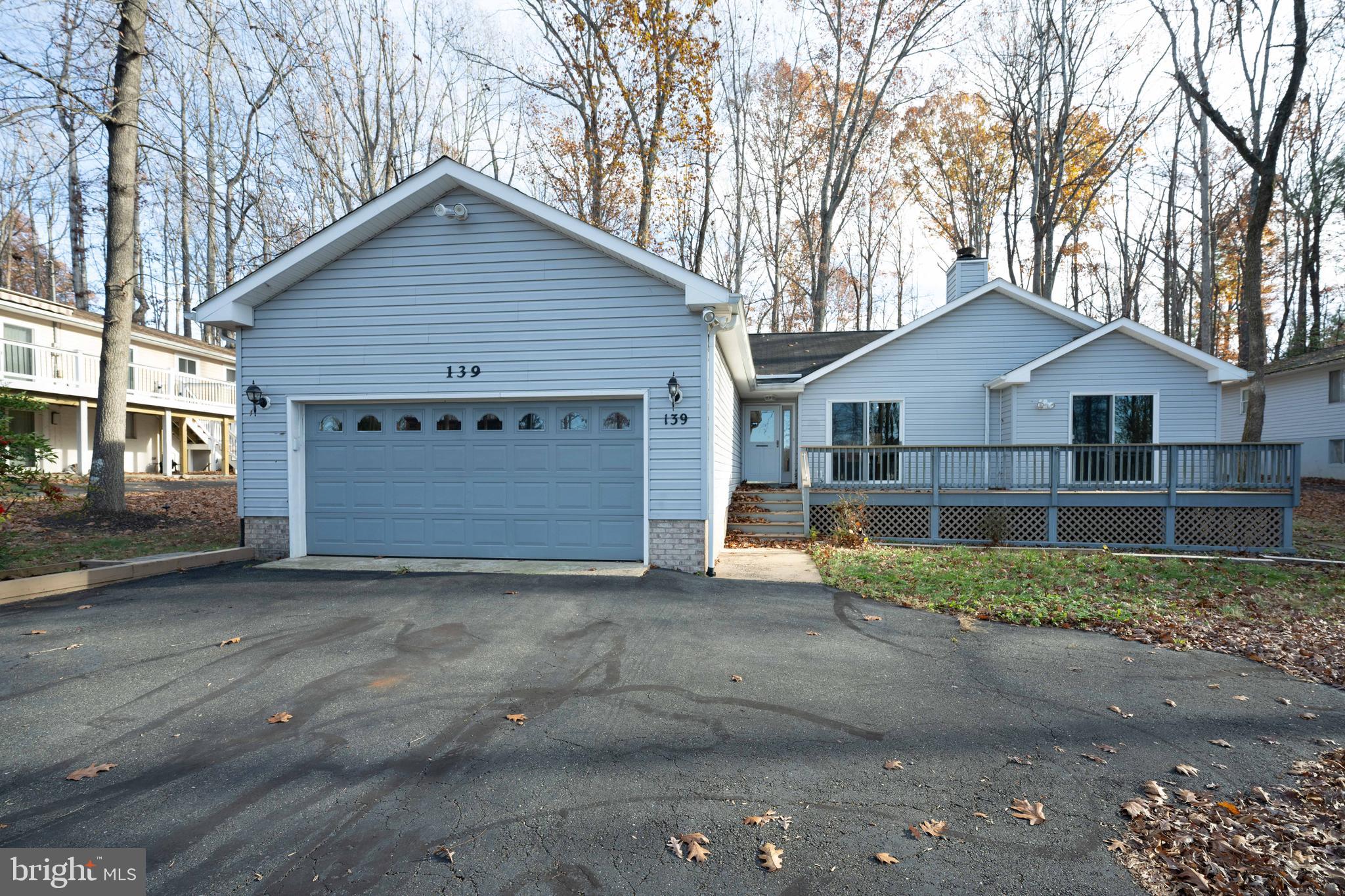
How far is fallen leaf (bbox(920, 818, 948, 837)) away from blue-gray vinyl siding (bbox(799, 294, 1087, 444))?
12.4m

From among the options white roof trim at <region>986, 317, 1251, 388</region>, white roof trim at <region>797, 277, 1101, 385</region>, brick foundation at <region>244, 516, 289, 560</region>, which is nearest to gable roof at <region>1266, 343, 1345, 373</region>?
white roof trim at <region>986, 317, 1251, 388</region>

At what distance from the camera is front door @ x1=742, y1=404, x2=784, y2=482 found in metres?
16.3

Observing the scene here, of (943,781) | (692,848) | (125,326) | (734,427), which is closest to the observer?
(692,848)

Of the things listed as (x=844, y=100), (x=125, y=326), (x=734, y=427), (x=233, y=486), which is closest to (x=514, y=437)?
(x=734, y=427)

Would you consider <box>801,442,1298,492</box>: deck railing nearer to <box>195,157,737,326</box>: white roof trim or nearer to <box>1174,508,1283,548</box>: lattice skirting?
<box>1174,508,1283,548</box>: lattice skirting

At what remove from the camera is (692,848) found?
2.71 meters

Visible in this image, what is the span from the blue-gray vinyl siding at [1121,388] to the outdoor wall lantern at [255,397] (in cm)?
1399

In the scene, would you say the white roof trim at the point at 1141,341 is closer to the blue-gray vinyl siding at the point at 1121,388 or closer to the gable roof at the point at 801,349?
the blue-gray vinyl siding at the point at 1121,388

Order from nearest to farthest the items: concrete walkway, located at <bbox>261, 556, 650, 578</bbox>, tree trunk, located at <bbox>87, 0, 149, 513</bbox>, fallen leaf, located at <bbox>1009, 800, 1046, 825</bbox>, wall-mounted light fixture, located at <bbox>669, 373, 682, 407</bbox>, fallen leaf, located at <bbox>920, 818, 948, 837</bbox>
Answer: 1. fallen leaf, located at <bbox>920, 818, 948, 837</bbox>
2. fallen leaf, located at <bbox>1009, 800, 1046, 825</bbox>
3. concrete walkway, located at <bbox>261, 556, 650, 578</bbox>
4. wall-mounted light fixture, located at <bbox>669, 373, 682, 407</bbox>
5. tree trunk, located at <bbox>87, 0, 149, 513</bbox>

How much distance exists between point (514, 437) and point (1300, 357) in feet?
90.2

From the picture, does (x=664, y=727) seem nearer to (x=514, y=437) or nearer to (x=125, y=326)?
(x=514, y=437)

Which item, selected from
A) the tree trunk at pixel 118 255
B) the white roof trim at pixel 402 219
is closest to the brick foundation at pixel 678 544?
the white roof trim at pixel 402 219

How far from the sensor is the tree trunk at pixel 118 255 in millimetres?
10859

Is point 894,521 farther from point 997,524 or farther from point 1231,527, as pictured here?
point 1231,527
